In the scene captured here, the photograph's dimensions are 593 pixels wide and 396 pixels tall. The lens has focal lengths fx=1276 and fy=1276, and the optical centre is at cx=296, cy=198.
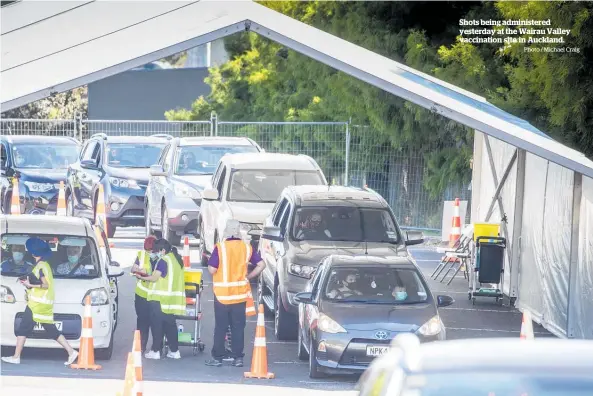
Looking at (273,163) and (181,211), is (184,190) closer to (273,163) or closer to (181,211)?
(181,211)

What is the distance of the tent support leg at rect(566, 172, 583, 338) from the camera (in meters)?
16.5

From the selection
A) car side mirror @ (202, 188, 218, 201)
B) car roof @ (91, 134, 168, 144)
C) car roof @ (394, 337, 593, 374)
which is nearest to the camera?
car roof @ (394, 337, 593, 374)

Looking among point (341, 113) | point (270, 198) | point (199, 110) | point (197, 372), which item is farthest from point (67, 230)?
point (199, 110)

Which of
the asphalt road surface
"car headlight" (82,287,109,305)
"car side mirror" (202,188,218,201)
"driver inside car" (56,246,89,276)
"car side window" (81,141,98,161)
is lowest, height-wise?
the asphalt road surface

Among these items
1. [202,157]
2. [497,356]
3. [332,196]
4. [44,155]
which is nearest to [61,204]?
[44,155]

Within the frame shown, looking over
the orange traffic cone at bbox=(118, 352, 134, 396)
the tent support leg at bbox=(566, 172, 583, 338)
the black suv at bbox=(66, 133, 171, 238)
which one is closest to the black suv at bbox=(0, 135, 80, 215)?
the black suv at bbox=(66, 133, 171, 238)

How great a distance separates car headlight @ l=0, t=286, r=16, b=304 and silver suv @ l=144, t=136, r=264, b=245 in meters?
8.02

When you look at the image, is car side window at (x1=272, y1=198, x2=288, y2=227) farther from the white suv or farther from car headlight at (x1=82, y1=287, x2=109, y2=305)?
car headlight at (x1=82, y1=287, x2=109, y2=305)

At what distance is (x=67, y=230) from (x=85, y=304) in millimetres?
1390

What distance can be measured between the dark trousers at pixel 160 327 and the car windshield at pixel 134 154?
35.7 ft

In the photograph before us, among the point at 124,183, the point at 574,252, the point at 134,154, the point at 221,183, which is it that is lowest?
the point at 574,252

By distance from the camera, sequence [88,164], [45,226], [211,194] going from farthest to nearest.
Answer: [88,164] → [211,194] → [45,226]

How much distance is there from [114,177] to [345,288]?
38.3 ft

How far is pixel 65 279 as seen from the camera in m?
14.9
